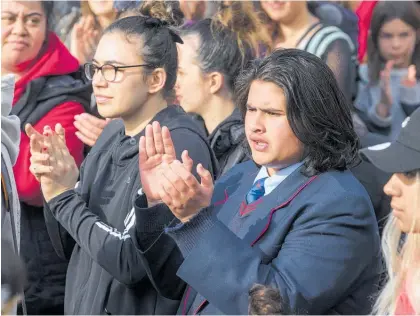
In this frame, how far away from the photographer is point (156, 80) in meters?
3.34

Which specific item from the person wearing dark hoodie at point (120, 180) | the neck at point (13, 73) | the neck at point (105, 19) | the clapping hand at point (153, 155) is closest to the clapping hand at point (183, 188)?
the clapping hand at point (153, 155)

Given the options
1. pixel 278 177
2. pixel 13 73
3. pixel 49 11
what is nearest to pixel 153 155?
pixel 278 177

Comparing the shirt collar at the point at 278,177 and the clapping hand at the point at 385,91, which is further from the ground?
the shirt collar at the point at 278,177

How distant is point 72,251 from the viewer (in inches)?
138

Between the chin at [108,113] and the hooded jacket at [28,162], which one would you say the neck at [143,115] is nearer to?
the chin at [108,113]

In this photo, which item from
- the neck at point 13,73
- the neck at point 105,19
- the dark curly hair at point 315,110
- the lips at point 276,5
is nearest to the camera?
the dark curly hair at point 315,110

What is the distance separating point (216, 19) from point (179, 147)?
114cm

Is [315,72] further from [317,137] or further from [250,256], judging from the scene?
[250,256]

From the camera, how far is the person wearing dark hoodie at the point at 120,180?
2.99 m

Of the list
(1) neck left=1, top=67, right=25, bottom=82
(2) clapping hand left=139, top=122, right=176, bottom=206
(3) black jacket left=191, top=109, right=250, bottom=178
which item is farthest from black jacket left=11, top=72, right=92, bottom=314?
(2) clapping hand left=139, top=122, right=176, bottom=206

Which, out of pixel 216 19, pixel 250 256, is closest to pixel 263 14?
pixel 216 19

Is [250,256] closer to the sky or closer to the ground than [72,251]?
closer to the sky

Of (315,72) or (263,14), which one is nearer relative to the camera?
(315,72)

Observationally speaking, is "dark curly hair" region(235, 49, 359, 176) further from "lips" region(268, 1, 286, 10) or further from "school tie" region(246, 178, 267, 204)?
"lips" region(268, 1, 286, 10)
